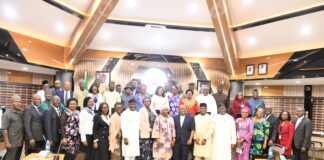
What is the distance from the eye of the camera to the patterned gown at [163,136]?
18.5 feet

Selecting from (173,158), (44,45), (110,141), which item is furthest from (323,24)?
(44,45)

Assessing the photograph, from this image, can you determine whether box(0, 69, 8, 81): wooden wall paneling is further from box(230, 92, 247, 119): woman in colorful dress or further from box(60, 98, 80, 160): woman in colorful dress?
box(230, 92, 247, 119): woman in colorful dress

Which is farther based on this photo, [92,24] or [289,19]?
[92,24]

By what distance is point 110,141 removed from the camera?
5.39 meters

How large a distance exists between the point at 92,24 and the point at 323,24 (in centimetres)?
613

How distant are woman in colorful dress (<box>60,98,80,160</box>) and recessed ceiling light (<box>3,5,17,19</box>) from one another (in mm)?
3170

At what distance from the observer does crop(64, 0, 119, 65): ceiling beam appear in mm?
8125

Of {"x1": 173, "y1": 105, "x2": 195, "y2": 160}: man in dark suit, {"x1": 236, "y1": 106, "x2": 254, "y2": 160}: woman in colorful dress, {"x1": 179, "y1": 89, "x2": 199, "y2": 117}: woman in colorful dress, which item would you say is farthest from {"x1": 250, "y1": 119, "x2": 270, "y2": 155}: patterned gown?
{"x1": 179, "y1": 89, "x2": 199, "y2": 117}: woman in colorful dress

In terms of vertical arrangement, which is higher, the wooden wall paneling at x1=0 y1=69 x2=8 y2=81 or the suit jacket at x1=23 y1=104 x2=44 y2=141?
the wooden wall paneling at x1=0 y1=69 x2=8 y2=81

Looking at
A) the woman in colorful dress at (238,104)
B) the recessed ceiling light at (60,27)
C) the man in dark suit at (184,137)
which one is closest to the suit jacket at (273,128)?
the woman in colorful dress at (238,104)

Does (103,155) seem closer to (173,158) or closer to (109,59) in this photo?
(173,158)

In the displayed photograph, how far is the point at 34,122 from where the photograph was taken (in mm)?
5004

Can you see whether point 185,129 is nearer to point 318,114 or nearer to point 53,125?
point 53,125

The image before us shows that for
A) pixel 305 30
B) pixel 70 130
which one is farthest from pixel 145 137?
pixel 305 30
